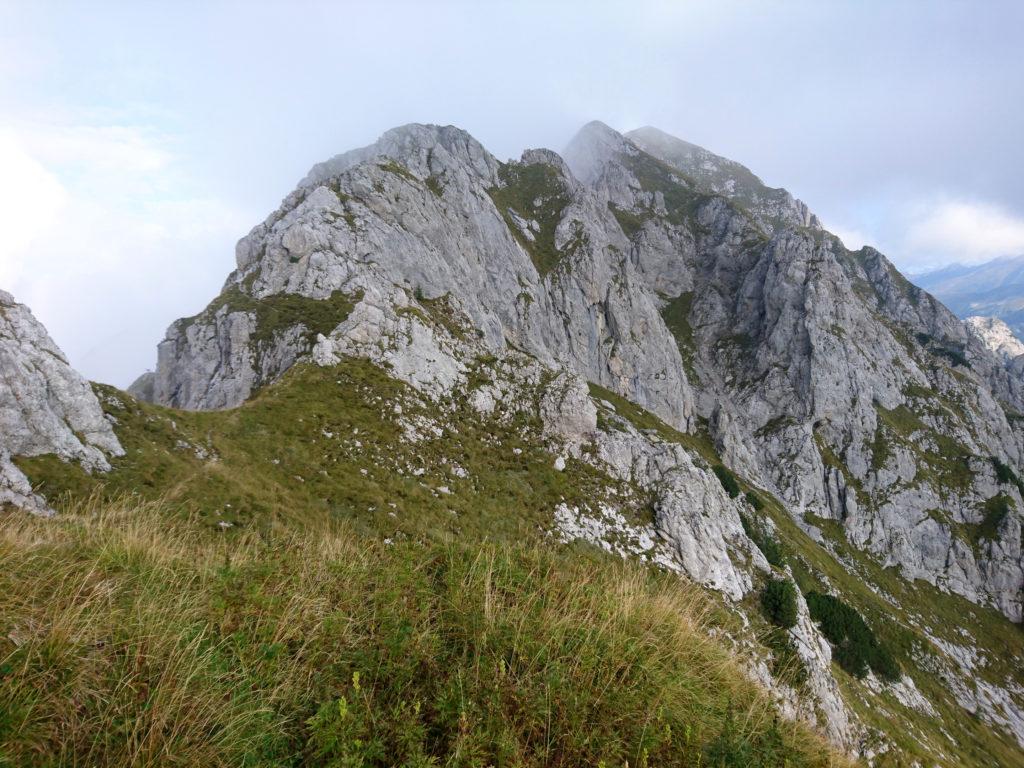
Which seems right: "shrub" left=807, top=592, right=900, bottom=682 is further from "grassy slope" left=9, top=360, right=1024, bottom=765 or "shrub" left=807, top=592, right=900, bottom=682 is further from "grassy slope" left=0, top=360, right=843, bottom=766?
"grassy slope" left=0, top=360, right=843, bottom=766

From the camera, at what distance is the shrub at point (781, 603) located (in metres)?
34.4

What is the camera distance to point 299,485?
2394 cm

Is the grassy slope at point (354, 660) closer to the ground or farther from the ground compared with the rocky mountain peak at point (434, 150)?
closer to the ground

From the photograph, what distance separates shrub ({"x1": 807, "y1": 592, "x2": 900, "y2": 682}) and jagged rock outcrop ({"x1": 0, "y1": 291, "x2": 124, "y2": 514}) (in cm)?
6728

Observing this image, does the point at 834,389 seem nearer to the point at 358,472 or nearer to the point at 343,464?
the point at 358,472

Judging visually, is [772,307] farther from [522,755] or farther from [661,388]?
[522,755]

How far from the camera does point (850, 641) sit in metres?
50.5

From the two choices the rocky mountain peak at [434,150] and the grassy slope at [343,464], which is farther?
the rocky mountain peak at [434,150]

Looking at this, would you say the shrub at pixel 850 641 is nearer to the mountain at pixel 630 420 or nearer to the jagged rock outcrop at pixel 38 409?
the mountain at pixel 630 420

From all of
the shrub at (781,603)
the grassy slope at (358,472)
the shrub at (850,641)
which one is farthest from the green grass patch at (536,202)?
the shrub at (850,641)

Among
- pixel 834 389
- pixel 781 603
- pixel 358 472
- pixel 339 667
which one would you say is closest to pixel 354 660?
pixel 339 667

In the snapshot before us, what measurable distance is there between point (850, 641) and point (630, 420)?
35.6m

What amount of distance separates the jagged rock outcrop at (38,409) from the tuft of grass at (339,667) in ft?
50.1

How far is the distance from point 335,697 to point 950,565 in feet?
394
